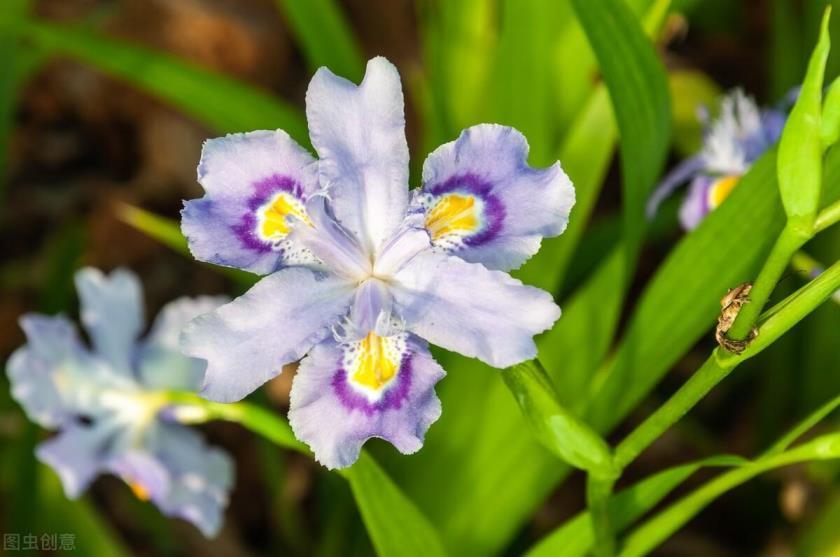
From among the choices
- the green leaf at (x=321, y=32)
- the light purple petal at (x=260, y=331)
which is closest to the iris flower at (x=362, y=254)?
the light purple petal at (x=260, y=331)

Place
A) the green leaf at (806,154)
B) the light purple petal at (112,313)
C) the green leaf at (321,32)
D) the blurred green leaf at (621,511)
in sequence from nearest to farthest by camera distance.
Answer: the green leaf at (806,154), the blurred green leaf at (621,511), the light purple petal at (112,313), the green leaf at (321,32)

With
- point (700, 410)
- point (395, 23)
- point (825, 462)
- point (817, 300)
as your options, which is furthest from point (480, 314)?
point (395, 23)

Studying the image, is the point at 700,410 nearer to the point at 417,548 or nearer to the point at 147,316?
the point at 417,548

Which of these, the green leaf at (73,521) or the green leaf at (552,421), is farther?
the green leaf at (73,521)

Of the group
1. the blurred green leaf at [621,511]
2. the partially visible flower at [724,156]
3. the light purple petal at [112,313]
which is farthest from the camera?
the light purple petal at [112,313]

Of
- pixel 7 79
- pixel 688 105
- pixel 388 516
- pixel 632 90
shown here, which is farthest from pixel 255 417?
pixel 688 105

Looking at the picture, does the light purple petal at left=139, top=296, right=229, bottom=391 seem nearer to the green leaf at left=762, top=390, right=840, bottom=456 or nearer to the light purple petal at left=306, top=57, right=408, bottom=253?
the light purple petal at left=306, top=57, right=408, bottom=253

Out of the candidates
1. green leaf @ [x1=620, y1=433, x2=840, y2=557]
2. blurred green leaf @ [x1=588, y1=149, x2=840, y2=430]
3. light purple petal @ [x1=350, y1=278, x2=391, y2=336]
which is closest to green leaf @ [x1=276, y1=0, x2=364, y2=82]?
blurred green leaf @ [x1=588, y1=149, x2=840, y2=430]

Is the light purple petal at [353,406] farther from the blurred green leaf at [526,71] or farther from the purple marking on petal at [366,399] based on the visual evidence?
the blurred green leaf at [526,71]
